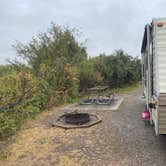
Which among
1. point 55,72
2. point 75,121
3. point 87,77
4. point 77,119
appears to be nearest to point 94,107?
point 55,72

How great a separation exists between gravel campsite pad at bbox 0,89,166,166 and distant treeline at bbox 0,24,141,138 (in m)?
0.74

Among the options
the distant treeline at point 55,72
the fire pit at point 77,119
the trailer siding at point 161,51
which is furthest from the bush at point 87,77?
the trailer siding at point 161,51

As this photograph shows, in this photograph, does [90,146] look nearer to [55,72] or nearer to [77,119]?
[77,119]

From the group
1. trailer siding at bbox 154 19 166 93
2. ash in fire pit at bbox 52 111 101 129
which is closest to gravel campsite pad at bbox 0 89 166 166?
ash in fire pit at bbox 52 111 101 129

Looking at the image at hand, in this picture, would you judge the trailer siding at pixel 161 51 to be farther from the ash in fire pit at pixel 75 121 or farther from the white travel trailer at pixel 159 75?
the ash in fire pit at pixel 75 121

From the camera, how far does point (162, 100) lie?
3.43 m

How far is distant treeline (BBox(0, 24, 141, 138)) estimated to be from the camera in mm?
6092

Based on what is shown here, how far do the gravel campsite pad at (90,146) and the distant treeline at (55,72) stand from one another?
0.74 meters

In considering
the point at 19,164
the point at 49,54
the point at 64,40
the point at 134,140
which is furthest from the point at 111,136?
the point at 64,40

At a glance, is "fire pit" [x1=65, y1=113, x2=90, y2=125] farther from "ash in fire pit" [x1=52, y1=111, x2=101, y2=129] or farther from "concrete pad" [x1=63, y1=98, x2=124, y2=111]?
"concrete pad" [x1=63, y1=98, x2=124, y2=111]

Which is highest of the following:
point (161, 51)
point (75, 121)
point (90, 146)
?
point (161, 51)

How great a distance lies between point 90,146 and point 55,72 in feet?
19.0

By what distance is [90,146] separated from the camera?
4.74 m

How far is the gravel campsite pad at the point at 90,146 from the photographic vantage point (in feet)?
13.3
